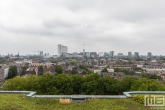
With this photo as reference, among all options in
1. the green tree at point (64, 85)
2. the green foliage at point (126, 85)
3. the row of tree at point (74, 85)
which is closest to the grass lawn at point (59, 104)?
the row of tree at point (74, 85)

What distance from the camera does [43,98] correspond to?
6.42 meters

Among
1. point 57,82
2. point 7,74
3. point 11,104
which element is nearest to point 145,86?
point 57,82

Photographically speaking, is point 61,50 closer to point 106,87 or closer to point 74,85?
point 74,85

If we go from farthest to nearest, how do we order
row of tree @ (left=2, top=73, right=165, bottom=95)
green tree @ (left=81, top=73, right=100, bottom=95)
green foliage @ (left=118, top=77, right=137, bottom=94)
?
1. green foliage @ (left=118, top=77, right=137, bottom=94)
2. green tree @ (left=81, top=73, right=100, bottom=95)
3. row of tree @ (left=2, top=73, right=165, bottom=95)

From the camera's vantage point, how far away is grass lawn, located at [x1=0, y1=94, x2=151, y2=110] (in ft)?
17.8

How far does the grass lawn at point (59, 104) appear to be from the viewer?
542 cm

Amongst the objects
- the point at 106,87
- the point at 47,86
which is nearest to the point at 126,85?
the point at 106,87

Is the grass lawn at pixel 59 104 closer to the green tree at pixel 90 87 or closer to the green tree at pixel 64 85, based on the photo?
the green tree at pixel 64 85

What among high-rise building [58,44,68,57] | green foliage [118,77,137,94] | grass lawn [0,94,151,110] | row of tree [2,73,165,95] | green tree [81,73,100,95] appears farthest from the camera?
high-rise building [58,44,68,57]

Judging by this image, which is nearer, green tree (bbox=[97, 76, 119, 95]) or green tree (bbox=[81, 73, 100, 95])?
green tree (bbox=[81, 73, 100, 95])

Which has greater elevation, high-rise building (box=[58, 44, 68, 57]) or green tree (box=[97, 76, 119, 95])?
high-rise building (box=[58, 44, 68, 57])

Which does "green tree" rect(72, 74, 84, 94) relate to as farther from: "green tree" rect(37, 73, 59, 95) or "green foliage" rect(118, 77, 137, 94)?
"green foliage" rect(118, 77, 137, 94)

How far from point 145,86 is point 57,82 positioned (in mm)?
8744

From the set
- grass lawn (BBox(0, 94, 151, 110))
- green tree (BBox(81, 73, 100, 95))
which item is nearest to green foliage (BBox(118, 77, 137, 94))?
green tree (BBox(81, 73, 100, 95))
